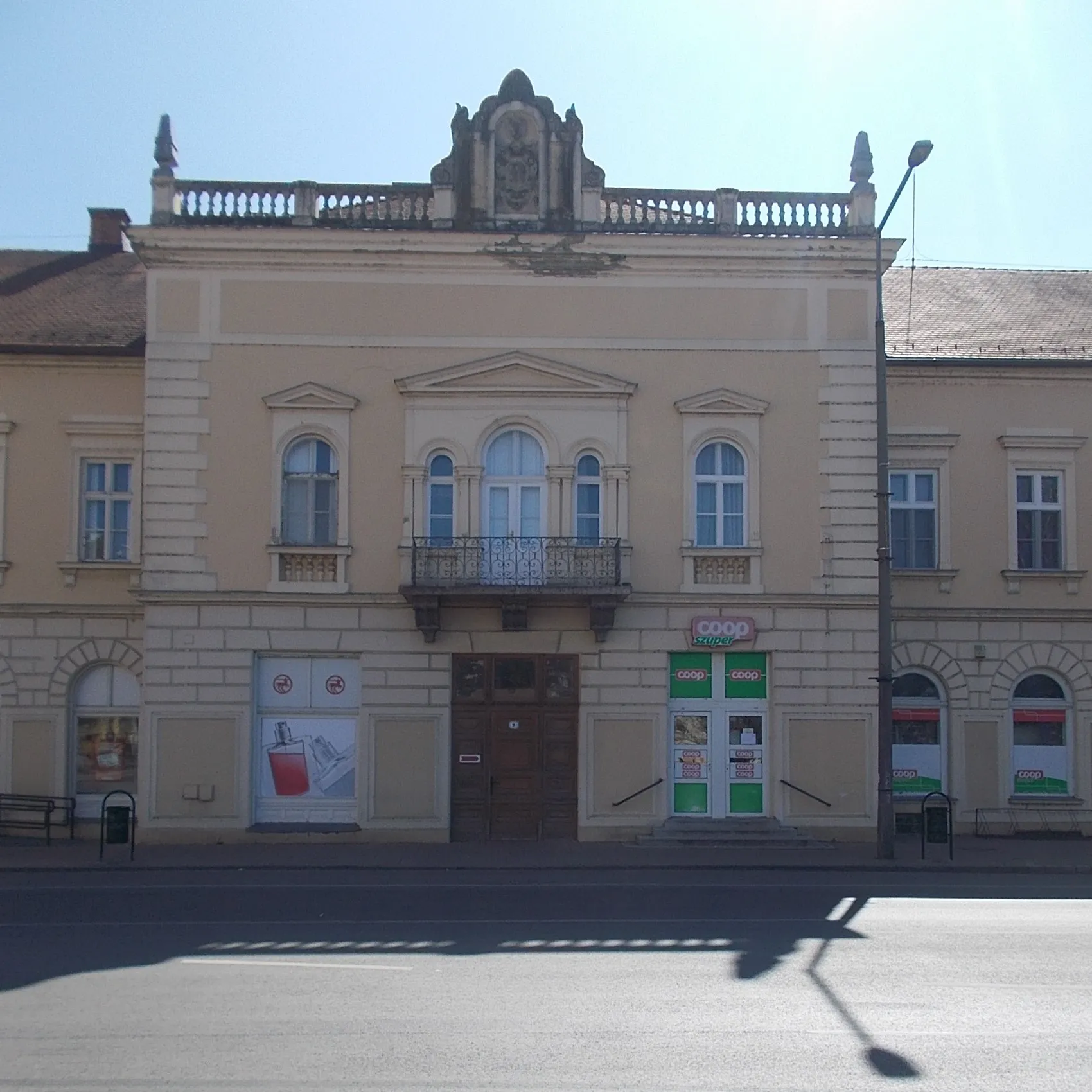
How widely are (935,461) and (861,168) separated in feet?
17.1

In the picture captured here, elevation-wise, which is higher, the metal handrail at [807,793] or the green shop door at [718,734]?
the green shop door at [718,734]

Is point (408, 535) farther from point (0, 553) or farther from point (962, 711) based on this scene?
point (962, 711)

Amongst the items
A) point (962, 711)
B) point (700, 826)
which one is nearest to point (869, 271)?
point (962, 711)

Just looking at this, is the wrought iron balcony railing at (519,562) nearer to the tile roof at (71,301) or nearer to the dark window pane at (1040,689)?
the tile roof at (71,301)

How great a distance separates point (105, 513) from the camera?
24.2 metres

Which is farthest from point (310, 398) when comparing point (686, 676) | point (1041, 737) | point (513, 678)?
point (1041, 737)

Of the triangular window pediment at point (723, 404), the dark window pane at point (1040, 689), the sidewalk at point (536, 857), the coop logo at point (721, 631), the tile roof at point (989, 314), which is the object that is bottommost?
the sidewalk at point (536, 857)

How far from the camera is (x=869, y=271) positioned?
22906 mm

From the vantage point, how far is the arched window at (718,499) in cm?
2277

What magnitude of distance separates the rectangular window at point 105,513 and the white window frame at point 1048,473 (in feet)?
50.2

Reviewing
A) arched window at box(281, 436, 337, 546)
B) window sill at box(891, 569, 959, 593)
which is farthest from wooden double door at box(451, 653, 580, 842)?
window sill at box(891, 569, 959, 593)

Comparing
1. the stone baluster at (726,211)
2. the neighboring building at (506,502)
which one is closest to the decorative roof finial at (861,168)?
the neighboring building at (506,502)

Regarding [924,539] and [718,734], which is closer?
[718,734]

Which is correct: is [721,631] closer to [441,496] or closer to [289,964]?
[441,496]
